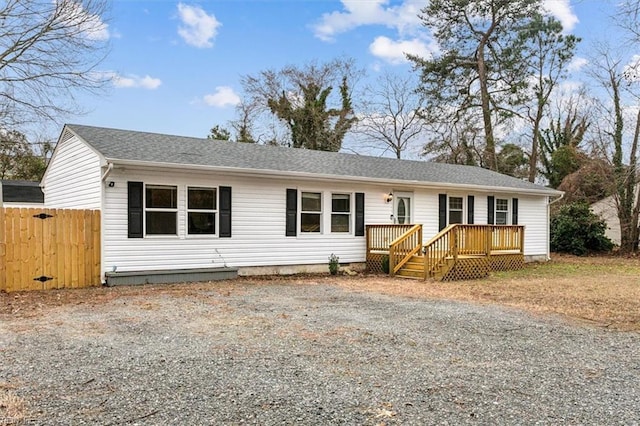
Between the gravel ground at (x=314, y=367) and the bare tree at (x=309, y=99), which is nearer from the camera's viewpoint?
the gravel ground at (x=314, y=367)

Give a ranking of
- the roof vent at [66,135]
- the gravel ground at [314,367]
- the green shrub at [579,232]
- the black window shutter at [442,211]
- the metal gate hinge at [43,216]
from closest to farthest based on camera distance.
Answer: the gravel ground at [314,367] < the metal gate hinge at [43,216] < the roof vent at [66,135] < the black window shutter at [442,211] < the green shrub at [579,232]

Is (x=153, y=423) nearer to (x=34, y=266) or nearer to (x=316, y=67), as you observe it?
(x=34, y=266)

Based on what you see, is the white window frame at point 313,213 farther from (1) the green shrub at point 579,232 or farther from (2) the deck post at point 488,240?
(1) the green shrub at point 579,232

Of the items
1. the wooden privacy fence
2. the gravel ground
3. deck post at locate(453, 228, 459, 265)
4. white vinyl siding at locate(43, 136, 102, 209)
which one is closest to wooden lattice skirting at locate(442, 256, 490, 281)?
deck post at locate(453, 228, 459, 265)

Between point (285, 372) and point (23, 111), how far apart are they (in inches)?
648

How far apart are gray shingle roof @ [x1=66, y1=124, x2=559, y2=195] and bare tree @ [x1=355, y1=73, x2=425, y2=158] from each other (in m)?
11.4

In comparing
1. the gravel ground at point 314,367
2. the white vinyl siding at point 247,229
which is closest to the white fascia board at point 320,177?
the white vinyl siding at point 247,229

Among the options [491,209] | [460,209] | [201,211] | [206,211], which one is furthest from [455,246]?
[201,211]

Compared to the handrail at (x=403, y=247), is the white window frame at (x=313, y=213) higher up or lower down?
higher up

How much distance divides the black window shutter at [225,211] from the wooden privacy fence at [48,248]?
8.24 feet

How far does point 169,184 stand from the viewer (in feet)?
33.2

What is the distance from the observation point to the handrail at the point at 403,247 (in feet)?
38.5

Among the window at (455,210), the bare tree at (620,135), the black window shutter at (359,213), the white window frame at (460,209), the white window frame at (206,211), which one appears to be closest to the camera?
the white window frame at (206,211)

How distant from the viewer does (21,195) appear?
647 inches
